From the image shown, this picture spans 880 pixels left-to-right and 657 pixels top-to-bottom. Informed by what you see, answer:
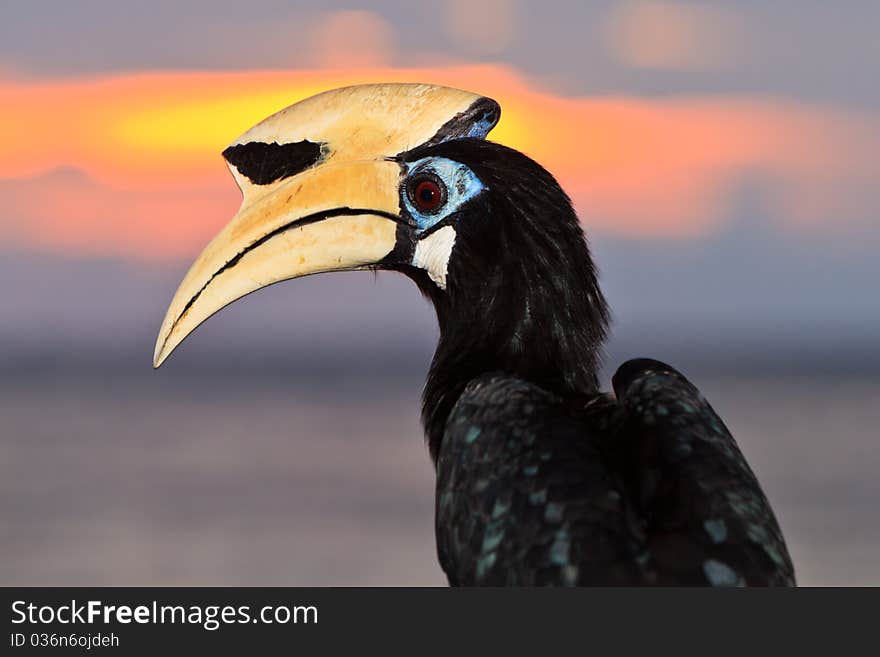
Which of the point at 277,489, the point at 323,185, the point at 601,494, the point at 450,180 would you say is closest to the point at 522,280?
the point at 450,180

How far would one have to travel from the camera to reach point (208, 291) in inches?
230

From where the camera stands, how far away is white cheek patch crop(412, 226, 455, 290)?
227 inches

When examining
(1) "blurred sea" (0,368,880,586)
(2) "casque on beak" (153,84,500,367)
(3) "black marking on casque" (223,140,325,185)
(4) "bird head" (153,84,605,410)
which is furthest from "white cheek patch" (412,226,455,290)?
(1) "blurred sea" (0,368,880,586)

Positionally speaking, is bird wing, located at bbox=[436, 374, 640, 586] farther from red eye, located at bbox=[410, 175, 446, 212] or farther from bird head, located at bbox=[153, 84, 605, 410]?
red eye, located at bbox=[410, 175, 446, 212]

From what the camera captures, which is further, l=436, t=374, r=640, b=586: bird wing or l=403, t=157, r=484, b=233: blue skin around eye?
l=403, t=157, r=484, b=233: blue skin around eye

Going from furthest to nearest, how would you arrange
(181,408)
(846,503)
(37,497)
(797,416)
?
(181,408), (797,416), (37,497), (846,503)

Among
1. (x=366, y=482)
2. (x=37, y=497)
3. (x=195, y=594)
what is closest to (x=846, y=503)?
(x=366, y=482)

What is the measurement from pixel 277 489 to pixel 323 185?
1665 centimetres

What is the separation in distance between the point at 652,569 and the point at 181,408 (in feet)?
111

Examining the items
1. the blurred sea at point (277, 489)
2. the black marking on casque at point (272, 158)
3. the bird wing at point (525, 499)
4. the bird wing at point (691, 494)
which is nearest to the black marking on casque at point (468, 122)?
the black marking on casque at point (272, 158)

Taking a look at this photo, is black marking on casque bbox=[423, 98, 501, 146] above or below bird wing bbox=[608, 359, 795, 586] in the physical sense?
above

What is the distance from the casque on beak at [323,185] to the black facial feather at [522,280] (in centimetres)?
14

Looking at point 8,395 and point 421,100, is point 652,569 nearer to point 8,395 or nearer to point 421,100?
point 421,100

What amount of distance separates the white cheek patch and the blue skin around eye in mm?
59
